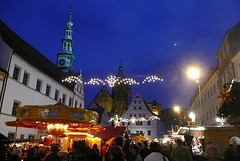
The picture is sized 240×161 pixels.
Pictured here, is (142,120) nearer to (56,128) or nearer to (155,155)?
(56,128)

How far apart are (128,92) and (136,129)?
3398 cm

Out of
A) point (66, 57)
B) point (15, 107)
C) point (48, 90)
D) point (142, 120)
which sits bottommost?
point (142, 120)

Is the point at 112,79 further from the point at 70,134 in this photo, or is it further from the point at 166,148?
the point at 166,148

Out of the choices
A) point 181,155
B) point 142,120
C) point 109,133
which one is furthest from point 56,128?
point 142,120

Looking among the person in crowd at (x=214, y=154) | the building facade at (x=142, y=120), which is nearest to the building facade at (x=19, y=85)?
the person in crowd at (x=214, y=154)

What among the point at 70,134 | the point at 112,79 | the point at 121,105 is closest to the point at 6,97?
the point at 70,134

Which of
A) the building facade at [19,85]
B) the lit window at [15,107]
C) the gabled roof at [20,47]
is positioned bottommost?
the lit window at [15,107]

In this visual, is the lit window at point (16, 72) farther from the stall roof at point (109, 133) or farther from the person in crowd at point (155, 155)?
the person in crowd at point (155, 155)

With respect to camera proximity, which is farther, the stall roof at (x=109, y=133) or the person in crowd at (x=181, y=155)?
the stall roof at (x=109, y=133)

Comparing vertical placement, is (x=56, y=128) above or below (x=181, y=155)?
above

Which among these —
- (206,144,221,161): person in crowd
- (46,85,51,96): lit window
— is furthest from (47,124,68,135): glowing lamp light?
(46,85,51,96): lit window

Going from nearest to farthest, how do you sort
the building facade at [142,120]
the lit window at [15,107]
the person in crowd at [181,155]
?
the person in crowd at [181,155]
the lit window at [15,107]
the building facade at [142,120]

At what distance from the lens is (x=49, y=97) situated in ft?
100

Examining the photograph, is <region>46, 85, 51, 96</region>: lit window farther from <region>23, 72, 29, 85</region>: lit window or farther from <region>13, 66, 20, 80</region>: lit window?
<region>13, 66, 20, 80</region>: lit window
